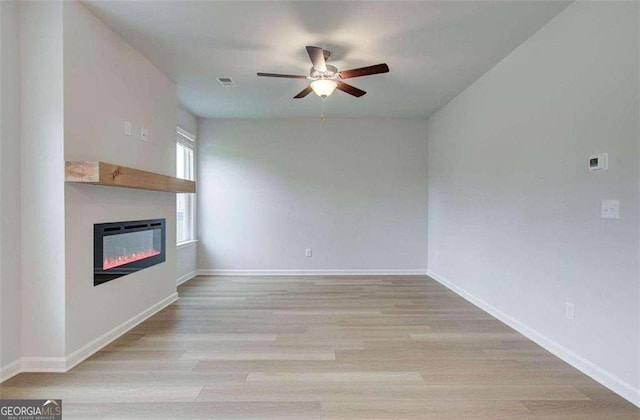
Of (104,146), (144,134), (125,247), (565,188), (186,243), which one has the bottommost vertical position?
(186,243)

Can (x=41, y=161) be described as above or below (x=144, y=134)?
below

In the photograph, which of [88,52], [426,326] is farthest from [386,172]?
[88,52]

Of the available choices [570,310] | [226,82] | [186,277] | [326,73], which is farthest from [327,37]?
[186,277]

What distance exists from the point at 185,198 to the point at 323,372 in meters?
3.85

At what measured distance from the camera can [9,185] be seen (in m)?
2.14

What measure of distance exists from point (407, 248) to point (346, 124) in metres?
2.31

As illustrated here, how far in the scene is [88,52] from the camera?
247 centimetres

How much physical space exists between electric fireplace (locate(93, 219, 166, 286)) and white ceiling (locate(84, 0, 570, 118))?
165cm

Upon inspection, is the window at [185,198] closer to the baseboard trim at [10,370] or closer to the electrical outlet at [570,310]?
the baseboard trim at [10,370]

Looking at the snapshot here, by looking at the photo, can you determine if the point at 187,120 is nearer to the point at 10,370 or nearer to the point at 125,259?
the point at 125,259

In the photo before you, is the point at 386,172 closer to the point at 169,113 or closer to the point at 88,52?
the point at 169,113
